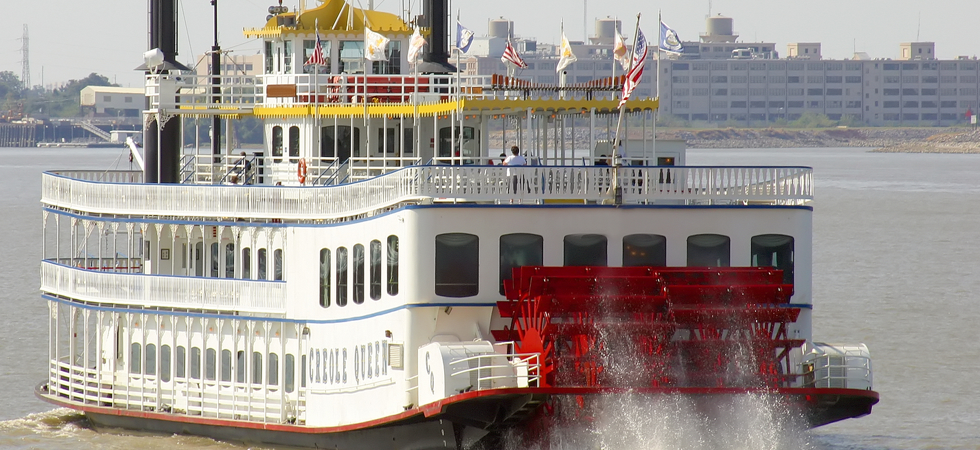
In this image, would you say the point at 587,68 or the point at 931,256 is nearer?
the point at 931,256

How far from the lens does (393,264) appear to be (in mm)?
19359

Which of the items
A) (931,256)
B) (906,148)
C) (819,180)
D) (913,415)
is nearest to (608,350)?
(913,415)

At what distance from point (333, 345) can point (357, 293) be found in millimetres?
981

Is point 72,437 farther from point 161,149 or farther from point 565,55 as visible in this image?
point 565,55

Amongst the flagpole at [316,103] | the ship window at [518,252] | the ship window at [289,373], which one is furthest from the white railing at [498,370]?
the flagpole at [316,103]

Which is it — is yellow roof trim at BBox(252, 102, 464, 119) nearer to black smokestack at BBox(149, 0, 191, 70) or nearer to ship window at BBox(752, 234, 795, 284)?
black smokestack at BBox(149, 0, 191, 70)

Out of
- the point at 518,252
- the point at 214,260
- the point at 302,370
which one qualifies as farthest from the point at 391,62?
the point at 518,252

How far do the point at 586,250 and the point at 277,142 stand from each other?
7818 millimetres

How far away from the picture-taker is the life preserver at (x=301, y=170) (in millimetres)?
23125

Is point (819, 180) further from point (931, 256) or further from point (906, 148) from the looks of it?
point (906, 148)

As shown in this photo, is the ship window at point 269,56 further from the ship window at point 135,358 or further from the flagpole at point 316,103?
the ship window at point 135,358

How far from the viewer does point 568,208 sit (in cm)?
1916

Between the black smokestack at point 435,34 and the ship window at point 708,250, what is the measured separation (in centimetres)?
1047

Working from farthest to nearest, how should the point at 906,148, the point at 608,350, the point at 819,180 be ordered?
1. the point at 906,148
2. the point at 819,180
3. the point at 608,350
